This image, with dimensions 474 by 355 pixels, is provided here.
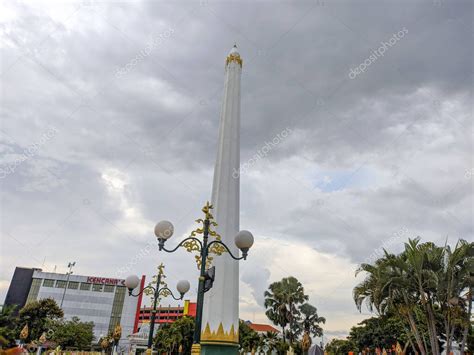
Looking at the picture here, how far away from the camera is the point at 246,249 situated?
8.95 metres

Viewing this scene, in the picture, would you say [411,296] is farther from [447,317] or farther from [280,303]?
[280,303]

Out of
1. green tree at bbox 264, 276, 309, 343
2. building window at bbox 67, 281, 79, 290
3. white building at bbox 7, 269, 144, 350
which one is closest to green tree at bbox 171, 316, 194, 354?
green tree at bbox 264, 276, 309, 343

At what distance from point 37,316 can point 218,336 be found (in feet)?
163

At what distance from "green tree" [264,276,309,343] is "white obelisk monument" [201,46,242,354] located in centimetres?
2348

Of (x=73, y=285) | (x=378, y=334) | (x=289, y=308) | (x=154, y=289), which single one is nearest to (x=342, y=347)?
(x=378, y=334)

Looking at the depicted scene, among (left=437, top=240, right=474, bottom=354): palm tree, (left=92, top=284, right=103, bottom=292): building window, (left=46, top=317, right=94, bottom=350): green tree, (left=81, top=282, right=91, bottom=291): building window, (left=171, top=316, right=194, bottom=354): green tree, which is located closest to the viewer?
(left=437, top=240, right=474, bottom=354): palm tree

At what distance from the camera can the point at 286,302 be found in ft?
127

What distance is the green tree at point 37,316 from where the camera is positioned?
5112 cm

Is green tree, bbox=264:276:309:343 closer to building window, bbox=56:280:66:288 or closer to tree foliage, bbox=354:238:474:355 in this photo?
tree foliage, bbox=354:238:474:355

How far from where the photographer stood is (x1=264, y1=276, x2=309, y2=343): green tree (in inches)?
1516

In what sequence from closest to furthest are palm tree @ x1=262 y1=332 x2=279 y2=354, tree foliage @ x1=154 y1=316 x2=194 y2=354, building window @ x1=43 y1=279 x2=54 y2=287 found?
palm tree @ x1=262 y1=332 x2=279 y2=354
tree foliage @ x1=154 y1=316 x2=194 y2=354
building window @ x1=43 y1=279 x2=54 y2=287

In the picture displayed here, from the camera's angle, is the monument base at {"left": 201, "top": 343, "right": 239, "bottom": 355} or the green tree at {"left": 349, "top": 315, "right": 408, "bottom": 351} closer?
the monument base at {"left": 201, "top": 343, "right": 239, "bottom": 355}

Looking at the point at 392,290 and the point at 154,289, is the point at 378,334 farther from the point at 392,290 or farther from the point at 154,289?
the point at 154,289

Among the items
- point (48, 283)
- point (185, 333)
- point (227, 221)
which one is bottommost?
point (185, 333)
